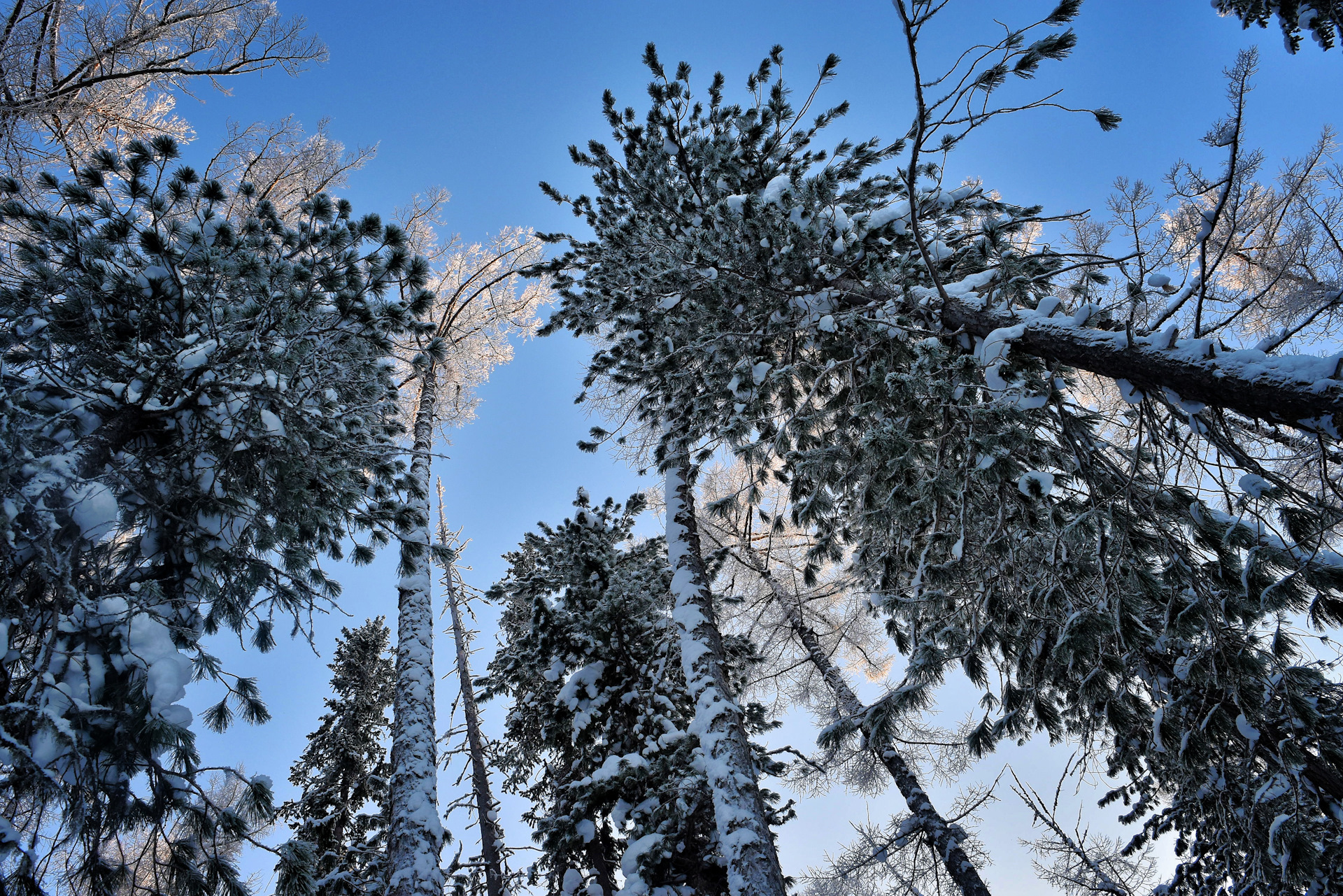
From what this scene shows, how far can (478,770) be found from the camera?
9742mm

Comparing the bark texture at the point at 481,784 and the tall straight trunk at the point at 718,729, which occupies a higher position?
the bark texture at the point at 481,784

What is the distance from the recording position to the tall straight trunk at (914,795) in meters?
6.07

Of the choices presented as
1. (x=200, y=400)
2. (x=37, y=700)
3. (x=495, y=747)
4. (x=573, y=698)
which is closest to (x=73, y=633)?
(x=37, y=700)

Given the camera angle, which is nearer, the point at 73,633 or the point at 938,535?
the point at 73,633

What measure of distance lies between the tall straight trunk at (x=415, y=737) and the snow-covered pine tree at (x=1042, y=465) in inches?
108

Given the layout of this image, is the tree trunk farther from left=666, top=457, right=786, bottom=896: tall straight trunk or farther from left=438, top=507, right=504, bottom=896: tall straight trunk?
left=666, top=457, right=786, bottom=896: tall straight trunk

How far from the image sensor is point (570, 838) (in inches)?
231

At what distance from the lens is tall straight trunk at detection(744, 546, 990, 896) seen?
6.07 metres

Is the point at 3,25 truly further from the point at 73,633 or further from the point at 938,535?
the point at 938,535

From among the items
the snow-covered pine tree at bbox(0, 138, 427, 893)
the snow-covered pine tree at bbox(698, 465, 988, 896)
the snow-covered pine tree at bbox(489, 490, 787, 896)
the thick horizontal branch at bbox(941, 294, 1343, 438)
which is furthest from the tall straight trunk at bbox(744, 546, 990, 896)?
the snow-covered pine tree at bbox(0, 138, 427, 893)

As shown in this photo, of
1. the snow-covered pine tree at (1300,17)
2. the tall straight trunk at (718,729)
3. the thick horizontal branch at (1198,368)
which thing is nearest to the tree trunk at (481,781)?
the tall straight trunk at (718,729)

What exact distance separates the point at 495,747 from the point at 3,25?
12.2 m

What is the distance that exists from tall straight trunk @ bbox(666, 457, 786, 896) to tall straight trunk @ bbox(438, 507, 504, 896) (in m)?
3.83

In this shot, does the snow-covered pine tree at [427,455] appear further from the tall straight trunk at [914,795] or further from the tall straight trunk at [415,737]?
the tall straight trunk at [914,795]
